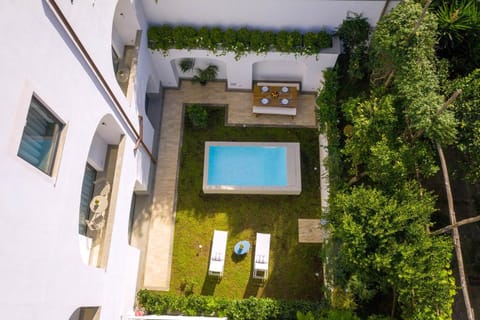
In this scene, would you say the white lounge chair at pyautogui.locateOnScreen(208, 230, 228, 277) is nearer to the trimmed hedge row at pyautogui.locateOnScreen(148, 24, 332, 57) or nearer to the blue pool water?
the blue pool water

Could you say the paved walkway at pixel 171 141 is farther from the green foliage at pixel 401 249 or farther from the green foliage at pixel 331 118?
the green foliage at pixel 401 249


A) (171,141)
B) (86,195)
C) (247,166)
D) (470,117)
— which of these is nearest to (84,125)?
(86,195)

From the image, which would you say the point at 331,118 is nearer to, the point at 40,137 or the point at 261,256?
the point at 261,256

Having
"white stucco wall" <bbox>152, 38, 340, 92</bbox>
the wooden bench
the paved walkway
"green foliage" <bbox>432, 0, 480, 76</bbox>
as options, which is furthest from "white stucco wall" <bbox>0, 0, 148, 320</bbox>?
"green foliage" <bbox>432, 0, 480, 76</bbox>

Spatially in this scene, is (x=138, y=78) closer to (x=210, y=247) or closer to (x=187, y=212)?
(x=187, y=212)

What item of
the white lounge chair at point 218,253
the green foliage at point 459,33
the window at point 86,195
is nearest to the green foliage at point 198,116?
the white lounge chair at point 218,253
